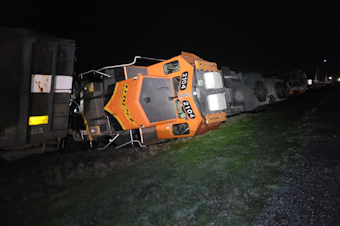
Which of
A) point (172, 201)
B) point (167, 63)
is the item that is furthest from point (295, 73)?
point (172, 201)

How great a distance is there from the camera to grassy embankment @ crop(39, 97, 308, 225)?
10.1 feet

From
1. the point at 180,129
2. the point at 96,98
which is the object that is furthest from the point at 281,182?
the point at 96,98

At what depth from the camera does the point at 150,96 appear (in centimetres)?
604

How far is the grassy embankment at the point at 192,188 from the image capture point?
3088mm

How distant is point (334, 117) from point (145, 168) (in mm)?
6771

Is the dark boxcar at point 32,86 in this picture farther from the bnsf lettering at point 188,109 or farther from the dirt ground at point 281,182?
the bnsf lettering at point 188,109

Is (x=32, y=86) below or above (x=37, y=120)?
above

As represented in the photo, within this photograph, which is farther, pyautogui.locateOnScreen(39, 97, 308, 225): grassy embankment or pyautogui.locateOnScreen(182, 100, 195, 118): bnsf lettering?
pyautogui.locateOnScreen(182, 100, 195, 118): bnsf lettering

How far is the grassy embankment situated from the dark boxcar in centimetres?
250

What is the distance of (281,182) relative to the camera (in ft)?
11.4

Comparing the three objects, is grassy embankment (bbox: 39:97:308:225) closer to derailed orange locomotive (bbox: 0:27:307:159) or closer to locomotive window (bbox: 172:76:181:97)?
derailed orange locomotive (bbox: 0:27:307:159)

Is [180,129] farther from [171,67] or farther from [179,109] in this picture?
[171,67]

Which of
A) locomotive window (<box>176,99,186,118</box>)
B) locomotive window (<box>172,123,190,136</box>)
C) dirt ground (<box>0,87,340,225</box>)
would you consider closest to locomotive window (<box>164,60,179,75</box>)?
locomotive window (<box>176,99,186,118</box>)

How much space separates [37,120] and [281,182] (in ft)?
20.1
